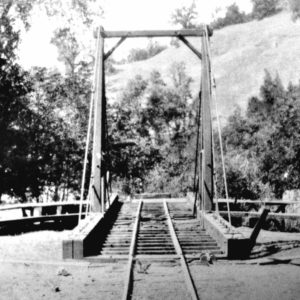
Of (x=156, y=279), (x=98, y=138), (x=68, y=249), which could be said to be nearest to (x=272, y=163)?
(x=98, y=138)

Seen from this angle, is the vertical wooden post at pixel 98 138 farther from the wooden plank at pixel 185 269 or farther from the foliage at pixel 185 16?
the foliage at pixel 185 16

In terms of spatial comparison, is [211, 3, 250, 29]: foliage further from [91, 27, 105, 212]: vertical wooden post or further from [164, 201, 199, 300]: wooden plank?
[164, 201, 199, 300]: wooden plank

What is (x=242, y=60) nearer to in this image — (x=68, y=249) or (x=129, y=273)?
(x=68, y=249)

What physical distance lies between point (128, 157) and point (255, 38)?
7949 centimetres

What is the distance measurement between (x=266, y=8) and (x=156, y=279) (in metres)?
120

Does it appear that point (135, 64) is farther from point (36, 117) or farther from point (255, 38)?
point (36, 117)

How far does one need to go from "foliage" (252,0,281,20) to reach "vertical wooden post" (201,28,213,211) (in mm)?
111300

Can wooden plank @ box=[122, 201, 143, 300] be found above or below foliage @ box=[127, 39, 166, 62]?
below

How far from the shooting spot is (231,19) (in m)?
121

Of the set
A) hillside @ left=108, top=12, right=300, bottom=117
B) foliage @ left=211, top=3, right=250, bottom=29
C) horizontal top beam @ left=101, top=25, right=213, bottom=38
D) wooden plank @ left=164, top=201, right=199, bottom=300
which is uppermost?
foliage @ left=211, top=3, right=250, bottom=29

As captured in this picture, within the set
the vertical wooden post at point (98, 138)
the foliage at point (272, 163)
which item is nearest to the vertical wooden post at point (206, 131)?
the vertical wooden post at point (98, 138)

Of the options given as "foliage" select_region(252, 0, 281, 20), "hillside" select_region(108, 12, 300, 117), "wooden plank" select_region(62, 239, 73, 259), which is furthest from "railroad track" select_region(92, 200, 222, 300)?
"foliage" select_region(252, 0, 281, 20)

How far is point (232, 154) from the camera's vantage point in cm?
2453

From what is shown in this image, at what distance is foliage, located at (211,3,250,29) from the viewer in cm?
11944
